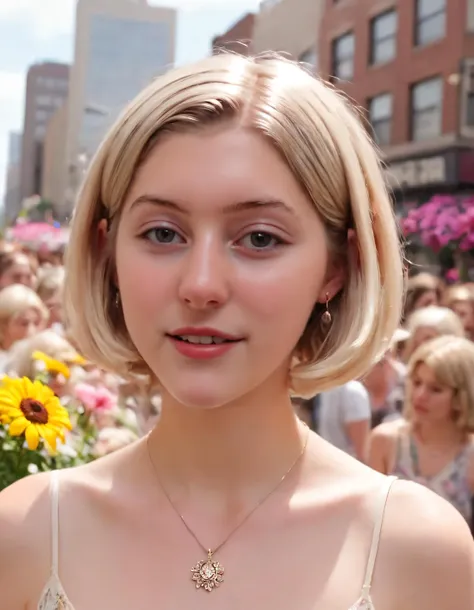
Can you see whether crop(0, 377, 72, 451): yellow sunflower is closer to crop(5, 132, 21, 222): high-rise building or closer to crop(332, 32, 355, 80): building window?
crop(332, 32, 355, 80): building window

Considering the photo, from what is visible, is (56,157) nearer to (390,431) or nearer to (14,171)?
(14,171)

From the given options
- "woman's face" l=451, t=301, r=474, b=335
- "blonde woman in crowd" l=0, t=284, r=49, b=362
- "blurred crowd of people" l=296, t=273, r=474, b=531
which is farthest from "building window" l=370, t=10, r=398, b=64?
"blurred crowd of people" l=296, t=273, r=474, b=531

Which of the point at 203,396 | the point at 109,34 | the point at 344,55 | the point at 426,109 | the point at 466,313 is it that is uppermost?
the point at 109,34

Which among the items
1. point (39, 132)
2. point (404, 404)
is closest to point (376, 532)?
point (404, 404)

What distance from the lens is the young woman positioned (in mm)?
1053

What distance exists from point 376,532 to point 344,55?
15654mm

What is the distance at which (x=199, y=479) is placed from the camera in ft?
3.89

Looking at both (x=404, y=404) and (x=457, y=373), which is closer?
(x=457, y=373)

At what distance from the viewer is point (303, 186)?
109 centimetres

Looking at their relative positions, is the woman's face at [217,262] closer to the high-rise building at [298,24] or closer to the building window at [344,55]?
the building window at [344,55]

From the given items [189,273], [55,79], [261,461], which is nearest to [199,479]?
[261,461]

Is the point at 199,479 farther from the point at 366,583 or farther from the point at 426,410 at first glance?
the point at 426,410

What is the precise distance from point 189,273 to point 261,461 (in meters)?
0.32

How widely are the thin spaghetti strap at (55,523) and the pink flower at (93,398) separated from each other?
0.66 meters
